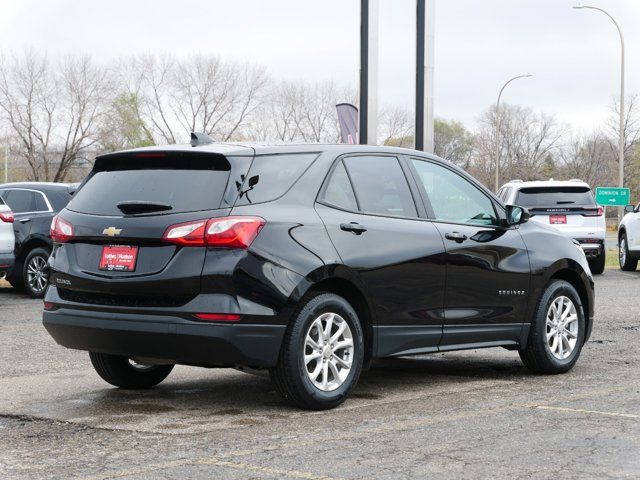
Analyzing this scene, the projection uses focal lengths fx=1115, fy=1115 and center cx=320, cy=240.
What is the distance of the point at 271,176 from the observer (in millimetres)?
6801

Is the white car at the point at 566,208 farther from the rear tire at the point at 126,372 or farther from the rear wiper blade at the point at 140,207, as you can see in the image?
the rear wiper blade at the point at 140,207

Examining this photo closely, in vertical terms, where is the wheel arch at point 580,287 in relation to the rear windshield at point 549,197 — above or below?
below

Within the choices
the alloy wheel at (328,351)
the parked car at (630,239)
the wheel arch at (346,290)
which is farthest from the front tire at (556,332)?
the parked car at (630,239)

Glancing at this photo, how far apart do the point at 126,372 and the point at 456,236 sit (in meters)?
2.47

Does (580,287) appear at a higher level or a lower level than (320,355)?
higher

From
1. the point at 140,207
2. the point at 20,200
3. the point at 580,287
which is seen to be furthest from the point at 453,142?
the point at 140,207

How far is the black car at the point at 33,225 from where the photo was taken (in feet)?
54.2

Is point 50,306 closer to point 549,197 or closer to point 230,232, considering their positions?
point 230,232

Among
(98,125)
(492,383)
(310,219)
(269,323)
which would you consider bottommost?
(492,383)

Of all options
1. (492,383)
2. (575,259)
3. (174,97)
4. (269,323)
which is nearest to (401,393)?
(492,383)

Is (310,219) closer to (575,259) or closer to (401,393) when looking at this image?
(401,393)

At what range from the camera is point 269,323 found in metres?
6.42

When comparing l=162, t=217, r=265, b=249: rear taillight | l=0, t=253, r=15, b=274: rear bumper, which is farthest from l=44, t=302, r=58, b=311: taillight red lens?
l=0, t=253, r=15, b=274: rear bumper

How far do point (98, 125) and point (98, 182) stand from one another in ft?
206
